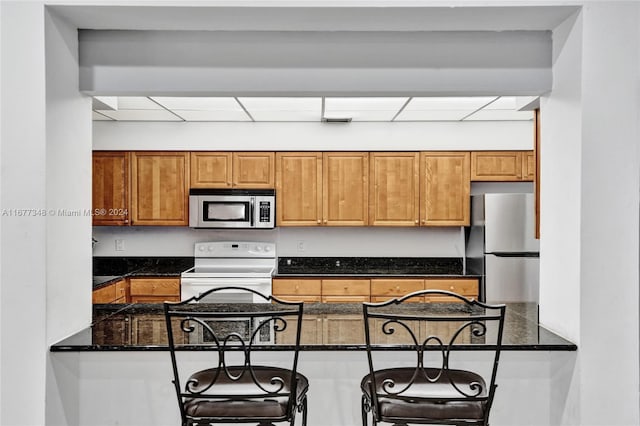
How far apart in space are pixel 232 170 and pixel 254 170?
21 centimetres

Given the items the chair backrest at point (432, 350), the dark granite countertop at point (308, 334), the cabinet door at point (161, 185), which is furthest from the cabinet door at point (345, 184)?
the chair backrest at point (432, 350)

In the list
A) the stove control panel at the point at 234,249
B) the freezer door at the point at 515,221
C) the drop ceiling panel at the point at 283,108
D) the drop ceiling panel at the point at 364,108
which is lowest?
the stove control panel at the point at 234,249

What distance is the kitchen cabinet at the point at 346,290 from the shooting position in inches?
180

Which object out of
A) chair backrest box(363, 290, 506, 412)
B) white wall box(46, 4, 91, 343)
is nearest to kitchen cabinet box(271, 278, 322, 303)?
chair backrest box(363, 290, 506, 412)

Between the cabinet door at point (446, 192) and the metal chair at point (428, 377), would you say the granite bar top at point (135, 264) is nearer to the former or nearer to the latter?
the cabinet door at point (446, 192)

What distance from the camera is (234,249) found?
16.5 ft

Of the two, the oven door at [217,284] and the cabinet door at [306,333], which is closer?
the cabinet door at [306,333]

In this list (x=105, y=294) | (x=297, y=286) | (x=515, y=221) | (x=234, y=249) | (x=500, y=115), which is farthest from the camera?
(x=234, y=249)

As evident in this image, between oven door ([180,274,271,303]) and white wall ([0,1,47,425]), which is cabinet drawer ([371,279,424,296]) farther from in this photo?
white wall ([0,1,47,425])

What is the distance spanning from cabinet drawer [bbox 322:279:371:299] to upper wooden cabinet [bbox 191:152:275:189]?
106 cm

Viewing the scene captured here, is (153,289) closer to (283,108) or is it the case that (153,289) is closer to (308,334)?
(283,108)

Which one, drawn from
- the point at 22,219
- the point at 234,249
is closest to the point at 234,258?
the point at 234,249

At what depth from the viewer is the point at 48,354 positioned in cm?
198

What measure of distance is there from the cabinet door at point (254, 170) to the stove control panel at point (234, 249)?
0.63 m
